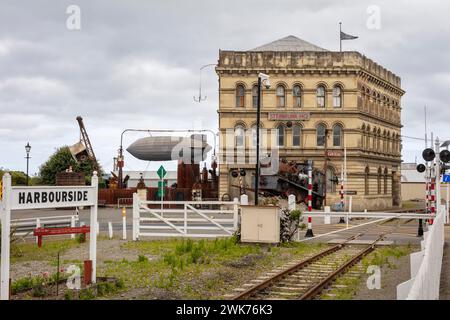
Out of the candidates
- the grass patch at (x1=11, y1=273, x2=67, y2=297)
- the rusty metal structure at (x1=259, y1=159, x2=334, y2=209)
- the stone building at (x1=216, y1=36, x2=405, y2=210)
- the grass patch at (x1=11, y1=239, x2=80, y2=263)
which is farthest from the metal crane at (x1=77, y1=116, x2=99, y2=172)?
the grass patch at (x1=11, y1=273, x2=67, y2=297)

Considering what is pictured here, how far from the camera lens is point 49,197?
11.0 m

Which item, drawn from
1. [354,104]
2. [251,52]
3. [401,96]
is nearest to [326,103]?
[354,104]

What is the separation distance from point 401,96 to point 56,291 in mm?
63688

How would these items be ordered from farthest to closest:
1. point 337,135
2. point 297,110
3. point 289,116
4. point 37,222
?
1. point 337,135
2. point 297,110
3. point 289,116
4. point 37,222

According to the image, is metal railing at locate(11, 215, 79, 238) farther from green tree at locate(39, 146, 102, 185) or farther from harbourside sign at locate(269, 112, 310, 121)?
green tree at locate(39, 146, 102, 185)

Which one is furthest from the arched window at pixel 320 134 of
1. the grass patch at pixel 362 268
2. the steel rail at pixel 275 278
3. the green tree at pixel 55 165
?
the steel rail at pixel 275 278

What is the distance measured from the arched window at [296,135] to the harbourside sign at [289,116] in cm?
87

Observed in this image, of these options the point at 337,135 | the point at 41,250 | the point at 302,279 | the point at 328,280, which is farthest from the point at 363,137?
the point at 328,280

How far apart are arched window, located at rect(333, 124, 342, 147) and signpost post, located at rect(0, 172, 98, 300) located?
45002 millimetres

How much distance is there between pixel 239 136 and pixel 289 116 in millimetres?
4720

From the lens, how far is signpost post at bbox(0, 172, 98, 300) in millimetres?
9867

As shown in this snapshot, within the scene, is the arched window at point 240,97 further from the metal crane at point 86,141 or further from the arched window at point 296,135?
the metal crane at point 86,141

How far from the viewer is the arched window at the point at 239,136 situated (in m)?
55.5

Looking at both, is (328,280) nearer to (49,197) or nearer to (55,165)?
(49,197)
